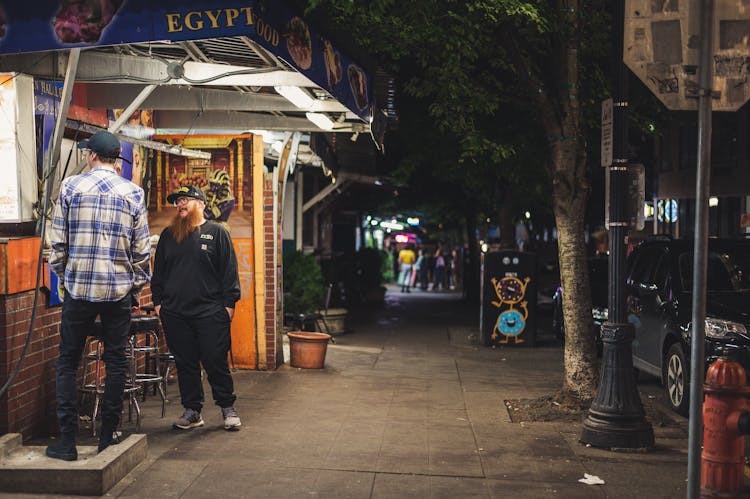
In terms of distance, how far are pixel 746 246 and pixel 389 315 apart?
1192 centimetres

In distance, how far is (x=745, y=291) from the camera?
929 cm

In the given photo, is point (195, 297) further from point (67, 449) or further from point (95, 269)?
point (67, 449)

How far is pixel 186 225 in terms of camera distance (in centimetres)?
737

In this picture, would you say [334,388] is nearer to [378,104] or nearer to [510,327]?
[378,104]

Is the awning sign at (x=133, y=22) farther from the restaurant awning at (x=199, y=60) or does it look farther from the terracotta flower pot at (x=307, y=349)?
the terracotta flower pot at (x=307, y=349)

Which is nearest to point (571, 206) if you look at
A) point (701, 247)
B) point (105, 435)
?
point (701, 247)

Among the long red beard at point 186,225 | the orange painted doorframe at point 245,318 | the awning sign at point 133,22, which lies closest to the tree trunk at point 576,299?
the long red beard at point 186,225

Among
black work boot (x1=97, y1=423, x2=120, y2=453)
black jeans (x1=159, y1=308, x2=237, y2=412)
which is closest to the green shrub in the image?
black jeans (x1=159, y1=308, x2=237, y2=412)

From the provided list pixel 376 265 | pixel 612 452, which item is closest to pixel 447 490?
pixel 612 452

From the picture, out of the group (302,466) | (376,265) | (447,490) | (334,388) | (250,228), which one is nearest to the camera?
(447,490)

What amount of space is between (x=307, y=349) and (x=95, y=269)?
5.64 meters

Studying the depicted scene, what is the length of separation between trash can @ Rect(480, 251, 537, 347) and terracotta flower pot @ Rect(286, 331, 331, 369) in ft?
14.9

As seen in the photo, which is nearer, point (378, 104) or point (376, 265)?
point (378, 104)

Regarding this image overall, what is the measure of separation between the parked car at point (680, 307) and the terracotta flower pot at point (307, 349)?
4.01 metres
